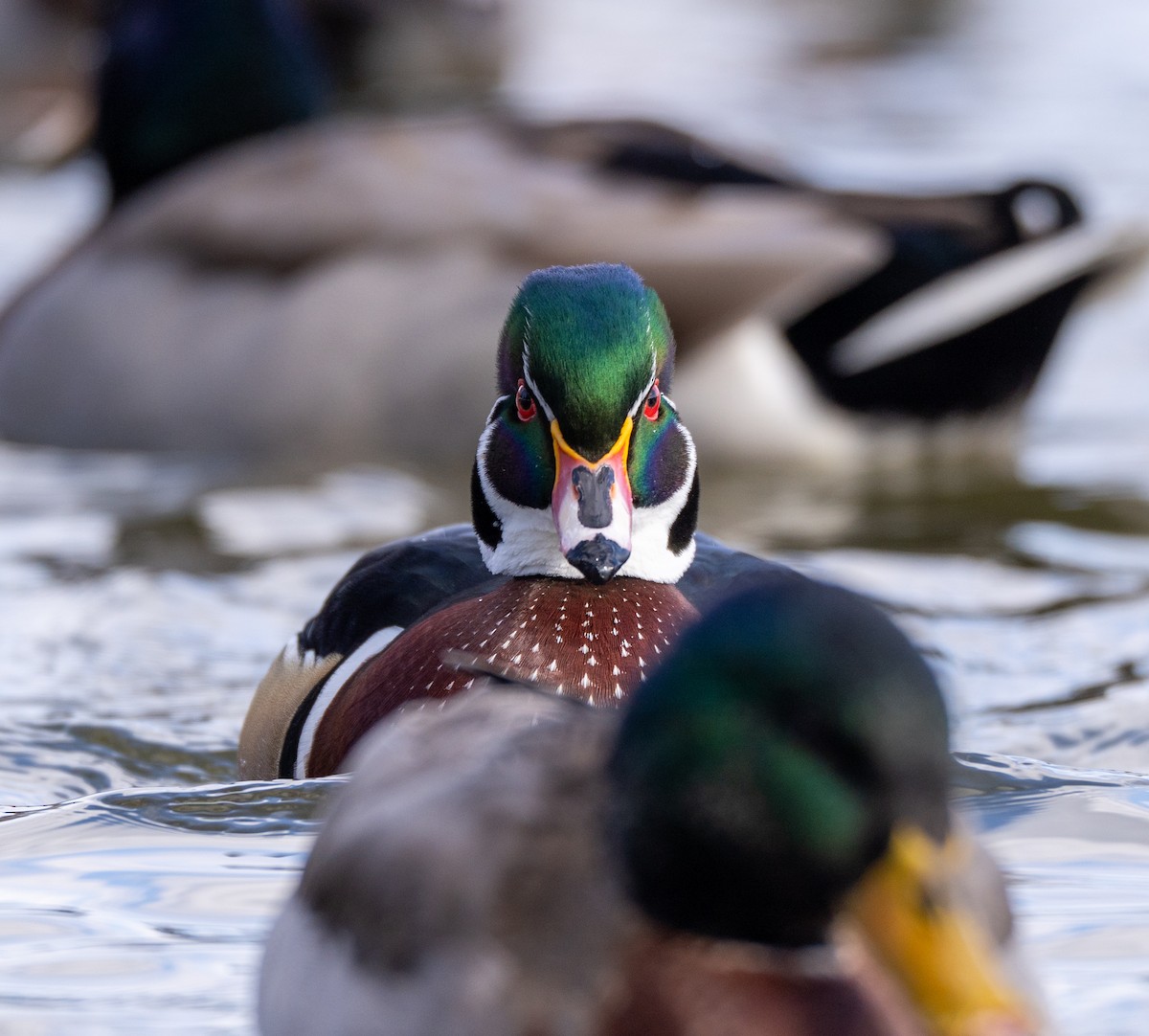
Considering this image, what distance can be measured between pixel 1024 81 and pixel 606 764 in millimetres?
11640

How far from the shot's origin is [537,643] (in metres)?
3.62

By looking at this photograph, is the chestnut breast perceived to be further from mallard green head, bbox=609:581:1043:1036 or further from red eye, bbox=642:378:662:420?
mallard green head, bbox=609:581:1043:1036

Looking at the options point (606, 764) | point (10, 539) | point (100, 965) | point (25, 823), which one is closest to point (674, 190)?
point (10, 539)

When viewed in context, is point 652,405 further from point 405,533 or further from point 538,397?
point 405,533

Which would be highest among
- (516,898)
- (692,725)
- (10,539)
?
(692,725)

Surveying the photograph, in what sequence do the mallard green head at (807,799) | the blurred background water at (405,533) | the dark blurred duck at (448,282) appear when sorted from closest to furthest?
the mallard green head at (807,799), the blurred background water at (405,533), the dark blurred duck at (448,282)

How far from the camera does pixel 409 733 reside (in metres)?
2.89

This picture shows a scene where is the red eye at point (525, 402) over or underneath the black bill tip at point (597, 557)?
over

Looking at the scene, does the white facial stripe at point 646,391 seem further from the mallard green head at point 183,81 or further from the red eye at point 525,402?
the mallard green head at point 183,81

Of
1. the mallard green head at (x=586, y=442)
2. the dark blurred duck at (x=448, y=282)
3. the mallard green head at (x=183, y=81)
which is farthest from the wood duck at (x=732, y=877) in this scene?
the mallard green head at (x=183, y=81)

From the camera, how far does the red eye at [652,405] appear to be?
3.80m

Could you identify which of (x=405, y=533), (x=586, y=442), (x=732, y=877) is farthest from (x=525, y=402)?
(x=405, y=533)

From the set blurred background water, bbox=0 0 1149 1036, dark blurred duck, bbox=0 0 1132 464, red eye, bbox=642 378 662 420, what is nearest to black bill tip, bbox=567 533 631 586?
red eye, bbox=642 378 662 420

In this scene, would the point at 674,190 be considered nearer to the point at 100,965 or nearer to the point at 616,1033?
the point at 100,965
